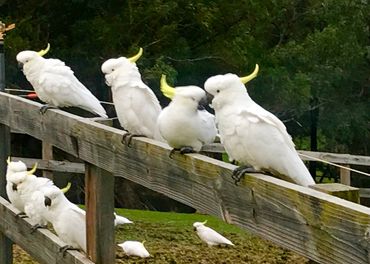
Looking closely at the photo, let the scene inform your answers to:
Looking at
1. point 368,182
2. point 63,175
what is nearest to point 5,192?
point 63,175

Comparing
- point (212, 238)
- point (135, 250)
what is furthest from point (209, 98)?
point (212, 238)

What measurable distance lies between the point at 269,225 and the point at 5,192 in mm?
2162

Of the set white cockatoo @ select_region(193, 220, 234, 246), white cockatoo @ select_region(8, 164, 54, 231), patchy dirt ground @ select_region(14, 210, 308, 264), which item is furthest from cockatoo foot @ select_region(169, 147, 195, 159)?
white cockatoo @ select_region(193, 220, 234, 246)

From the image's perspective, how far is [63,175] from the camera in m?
7.82

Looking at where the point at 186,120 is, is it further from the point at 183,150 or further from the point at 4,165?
the point at 4,165

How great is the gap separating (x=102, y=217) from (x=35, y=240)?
64 cm

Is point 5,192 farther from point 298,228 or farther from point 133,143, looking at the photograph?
point 298,228

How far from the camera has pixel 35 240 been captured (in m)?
2.64

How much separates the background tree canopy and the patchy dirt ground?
1.79m

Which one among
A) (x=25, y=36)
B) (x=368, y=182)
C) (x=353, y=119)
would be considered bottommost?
(x=368, y=182)

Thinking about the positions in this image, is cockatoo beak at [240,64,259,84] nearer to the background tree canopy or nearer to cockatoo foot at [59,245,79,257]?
cockatoo foot at [59,245,79,257]

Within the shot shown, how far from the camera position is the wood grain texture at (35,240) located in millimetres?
2281

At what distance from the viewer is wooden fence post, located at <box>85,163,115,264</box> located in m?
2.09

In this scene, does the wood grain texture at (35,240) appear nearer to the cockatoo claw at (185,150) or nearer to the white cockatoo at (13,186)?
the white cockatoo at (13,186)
